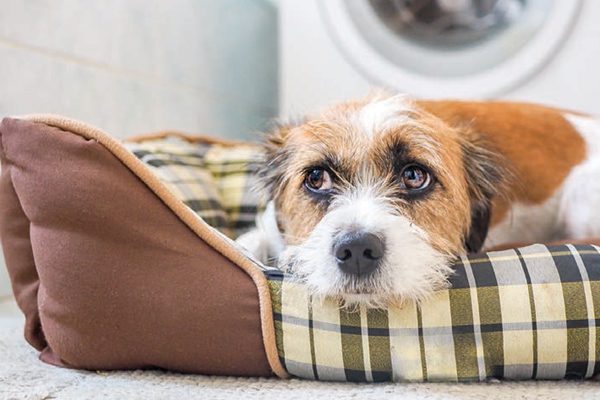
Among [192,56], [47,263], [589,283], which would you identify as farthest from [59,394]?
[192,56]

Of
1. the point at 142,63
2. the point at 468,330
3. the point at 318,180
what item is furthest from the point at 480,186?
the point at 142,63


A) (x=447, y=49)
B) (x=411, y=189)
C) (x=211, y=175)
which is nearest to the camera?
(x=411, y=189)

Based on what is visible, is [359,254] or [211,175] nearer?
[359,254]

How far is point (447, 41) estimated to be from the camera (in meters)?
2.50

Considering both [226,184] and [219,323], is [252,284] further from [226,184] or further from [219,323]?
[226,184]

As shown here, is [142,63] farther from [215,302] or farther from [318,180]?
[215,302]

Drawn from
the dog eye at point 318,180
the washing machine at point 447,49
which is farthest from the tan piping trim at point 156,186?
the washing machine at point 447,49

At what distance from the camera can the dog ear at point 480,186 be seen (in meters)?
1.31

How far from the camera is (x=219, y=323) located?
3.20 ft

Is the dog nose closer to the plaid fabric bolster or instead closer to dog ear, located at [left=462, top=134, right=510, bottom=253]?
the plaid fabric bolster

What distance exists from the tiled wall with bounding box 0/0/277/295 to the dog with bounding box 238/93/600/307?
23.9 inches

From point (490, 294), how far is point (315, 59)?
1.79 m

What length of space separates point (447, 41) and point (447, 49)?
0.12 ft

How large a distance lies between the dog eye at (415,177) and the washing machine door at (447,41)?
1.29 meters
